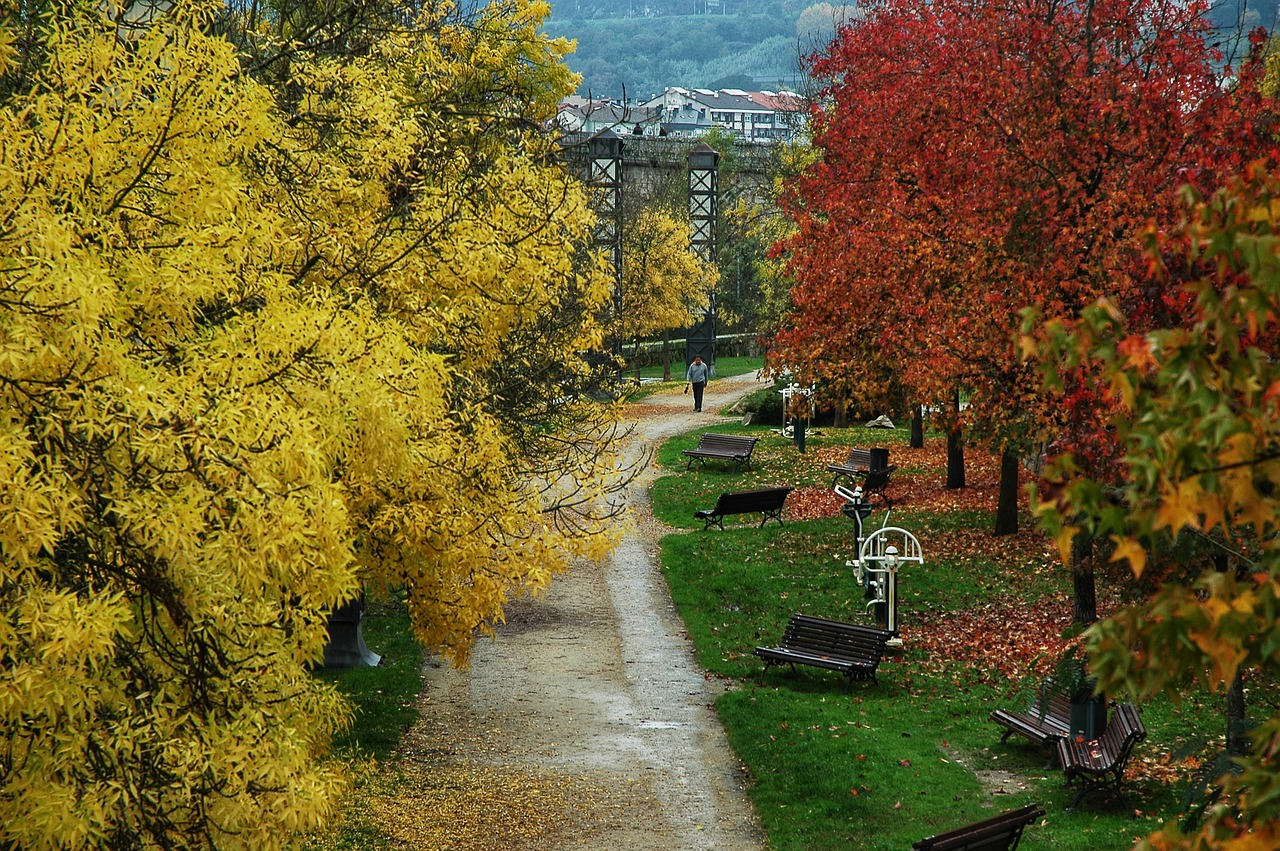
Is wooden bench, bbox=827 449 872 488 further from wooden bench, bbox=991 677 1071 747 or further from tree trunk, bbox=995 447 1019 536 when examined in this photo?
wooden bench, bbox=991 677 1071 747

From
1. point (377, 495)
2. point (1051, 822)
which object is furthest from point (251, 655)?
point (1051, 822)

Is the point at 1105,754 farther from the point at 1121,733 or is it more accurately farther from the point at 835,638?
the point at 835,638

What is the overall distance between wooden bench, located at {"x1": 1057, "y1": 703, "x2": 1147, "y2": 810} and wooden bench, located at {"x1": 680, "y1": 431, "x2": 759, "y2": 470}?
56.4 ft

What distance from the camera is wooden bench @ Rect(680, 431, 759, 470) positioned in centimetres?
2697

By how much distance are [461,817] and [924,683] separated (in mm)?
5260

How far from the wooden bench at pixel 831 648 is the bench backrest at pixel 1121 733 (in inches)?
128

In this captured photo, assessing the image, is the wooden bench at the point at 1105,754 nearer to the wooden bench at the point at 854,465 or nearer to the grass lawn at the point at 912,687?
the grass lawn at the point at 912,687

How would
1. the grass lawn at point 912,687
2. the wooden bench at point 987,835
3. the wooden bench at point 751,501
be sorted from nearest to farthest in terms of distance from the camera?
the wooden bench at point 987,835 < the grass lawn at point 912,687 < the wooden bench at point 751,501

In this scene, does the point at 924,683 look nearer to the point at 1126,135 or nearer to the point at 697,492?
the point at 1126,135

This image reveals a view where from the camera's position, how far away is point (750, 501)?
20719mm

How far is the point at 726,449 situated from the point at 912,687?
14.9 metres

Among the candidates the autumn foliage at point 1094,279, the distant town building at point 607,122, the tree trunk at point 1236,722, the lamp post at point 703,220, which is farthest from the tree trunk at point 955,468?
the lamp post at point 703,220

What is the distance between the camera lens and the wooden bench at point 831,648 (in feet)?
42.0

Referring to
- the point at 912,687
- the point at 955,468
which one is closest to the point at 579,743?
the point at 912,687
